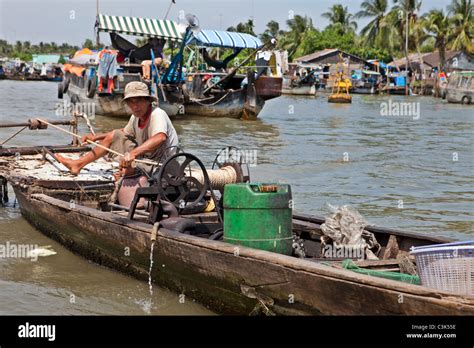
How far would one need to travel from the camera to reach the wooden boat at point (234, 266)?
441cm

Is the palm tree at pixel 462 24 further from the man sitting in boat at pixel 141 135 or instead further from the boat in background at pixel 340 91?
the man sitting in boat at pixel 141 135

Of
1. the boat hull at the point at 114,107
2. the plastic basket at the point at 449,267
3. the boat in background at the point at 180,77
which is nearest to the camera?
the plastic basket at the point at 449,267

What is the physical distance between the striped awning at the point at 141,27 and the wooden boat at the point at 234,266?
15897 mm

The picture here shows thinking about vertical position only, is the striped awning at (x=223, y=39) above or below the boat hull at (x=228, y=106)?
above

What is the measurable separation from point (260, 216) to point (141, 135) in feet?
6.68

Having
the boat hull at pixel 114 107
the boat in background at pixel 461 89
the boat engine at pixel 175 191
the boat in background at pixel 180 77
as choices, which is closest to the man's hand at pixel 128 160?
the boat engine at pixel 175 191

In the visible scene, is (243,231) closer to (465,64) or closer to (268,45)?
(268,45)

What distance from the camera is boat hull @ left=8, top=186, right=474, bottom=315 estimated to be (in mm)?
4352

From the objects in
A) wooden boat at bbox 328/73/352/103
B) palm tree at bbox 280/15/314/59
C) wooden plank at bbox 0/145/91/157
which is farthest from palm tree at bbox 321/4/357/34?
wooden plank at bbox 0/145/91/157

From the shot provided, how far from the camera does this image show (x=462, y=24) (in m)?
49.6

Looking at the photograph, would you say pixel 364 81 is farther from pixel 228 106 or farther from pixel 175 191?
pixel 175 191
